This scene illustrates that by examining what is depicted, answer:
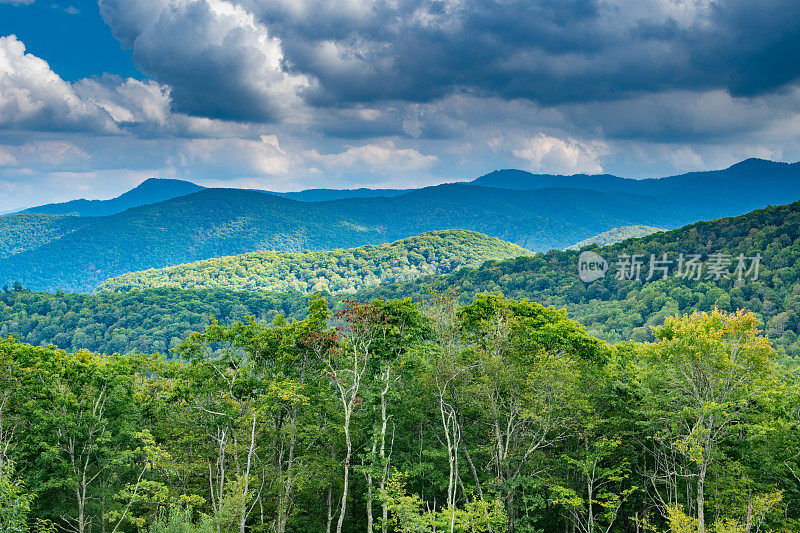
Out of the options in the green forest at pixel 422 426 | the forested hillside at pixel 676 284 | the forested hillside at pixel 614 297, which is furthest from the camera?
the forested hillside at pixel 614 297

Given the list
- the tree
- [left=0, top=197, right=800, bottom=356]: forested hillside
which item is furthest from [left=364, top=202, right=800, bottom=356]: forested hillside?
the tree

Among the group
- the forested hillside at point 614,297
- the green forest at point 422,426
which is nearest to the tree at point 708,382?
the green forest at point 422,426

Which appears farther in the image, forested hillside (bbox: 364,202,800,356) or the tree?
forested hillside (bbox: 364,202,800,356)

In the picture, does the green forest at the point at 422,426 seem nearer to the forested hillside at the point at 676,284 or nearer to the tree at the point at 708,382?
the tree at the point at 708,382

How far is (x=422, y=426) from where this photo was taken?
31938mm

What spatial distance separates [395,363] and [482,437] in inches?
260

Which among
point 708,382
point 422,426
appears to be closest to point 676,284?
point 708,382

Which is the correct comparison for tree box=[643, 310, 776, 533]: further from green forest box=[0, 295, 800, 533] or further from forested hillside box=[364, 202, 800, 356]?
forested hillside box=[364, 202, 800, 356]

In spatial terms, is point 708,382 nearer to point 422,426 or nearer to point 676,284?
point 422,426

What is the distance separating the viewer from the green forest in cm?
2609

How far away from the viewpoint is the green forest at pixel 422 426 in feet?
85.6

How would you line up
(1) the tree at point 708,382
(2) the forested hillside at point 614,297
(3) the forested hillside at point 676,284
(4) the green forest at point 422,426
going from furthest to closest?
(2) the forested hillside at point 614,297, (3) the forested hillside at point 676,284, (4) the green forest at point 422,426, (1) the tree at point 708,382

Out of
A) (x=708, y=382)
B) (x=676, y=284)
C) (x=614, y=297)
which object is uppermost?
(x=708, y=382)

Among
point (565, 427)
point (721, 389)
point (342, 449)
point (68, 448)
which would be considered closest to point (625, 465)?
point (565, 427)
